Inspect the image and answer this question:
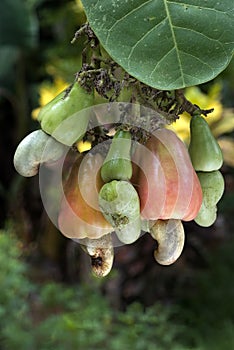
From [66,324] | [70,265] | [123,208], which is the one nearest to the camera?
[123,208]

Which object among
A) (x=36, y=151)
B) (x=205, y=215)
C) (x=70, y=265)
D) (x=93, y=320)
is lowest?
(x=70, y=265)

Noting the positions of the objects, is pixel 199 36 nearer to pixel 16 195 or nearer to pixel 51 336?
pixel 51 336

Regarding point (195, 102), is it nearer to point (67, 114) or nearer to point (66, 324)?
point (66, 324)

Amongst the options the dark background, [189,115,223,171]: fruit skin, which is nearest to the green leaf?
the dark background

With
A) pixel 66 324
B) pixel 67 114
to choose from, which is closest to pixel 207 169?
pixel 67 114

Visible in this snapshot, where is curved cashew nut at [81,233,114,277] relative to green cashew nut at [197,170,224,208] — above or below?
above

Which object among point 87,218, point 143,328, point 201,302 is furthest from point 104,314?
point 87,218

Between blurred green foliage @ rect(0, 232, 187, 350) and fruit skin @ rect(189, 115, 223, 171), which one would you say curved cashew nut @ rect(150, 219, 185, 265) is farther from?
blurred green foliage @ rect(0, 232, 187, 350)

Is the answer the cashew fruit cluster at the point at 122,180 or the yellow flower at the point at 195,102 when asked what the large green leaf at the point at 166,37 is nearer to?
the cashew fruit cluster at the point at 122,180
